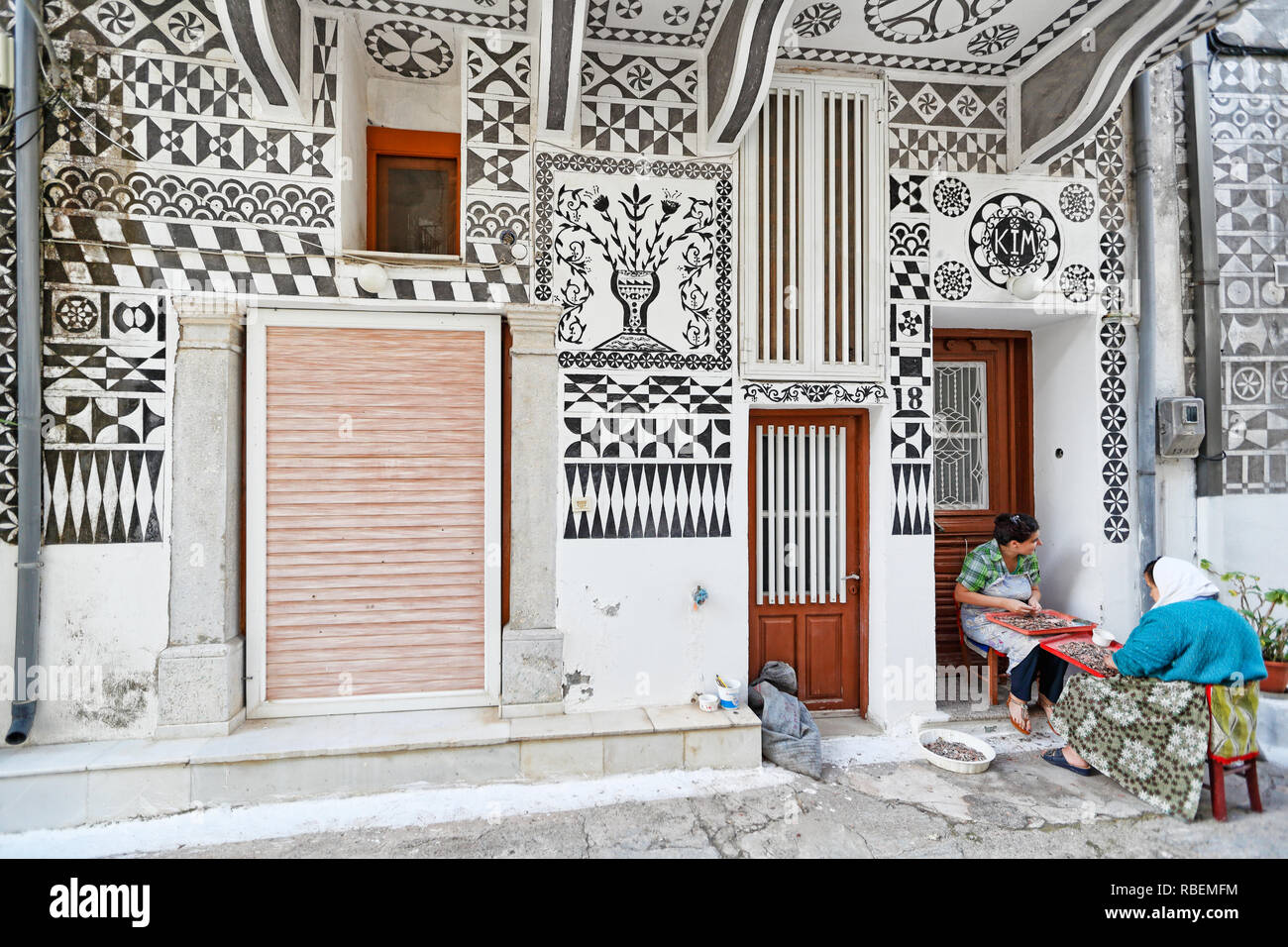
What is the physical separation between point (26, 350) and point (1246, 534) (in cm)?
850

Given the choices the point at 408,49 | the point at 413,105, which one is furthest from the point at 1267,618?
the point at 408,49

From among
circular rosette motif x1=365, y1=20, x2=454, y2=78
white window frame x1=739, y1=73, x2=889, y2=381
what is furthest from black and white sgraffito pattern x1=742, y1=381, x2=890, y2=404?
circular rosette motif x1=365, y1=20, x2=454, y2=78

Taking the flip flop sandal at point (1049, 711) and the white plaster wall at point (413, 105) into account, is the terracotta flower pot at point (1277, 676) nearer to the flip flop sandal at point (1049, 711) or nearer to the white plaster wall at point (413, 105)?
the flip flop sandal at point (1049, 711)

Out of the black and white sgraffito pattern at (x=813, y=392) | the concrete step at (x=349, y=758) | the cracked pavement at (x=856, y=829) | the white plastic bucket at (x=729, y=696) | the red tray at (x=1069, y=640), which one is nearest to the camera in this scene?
the cracked pavement at (x=856, y=829)

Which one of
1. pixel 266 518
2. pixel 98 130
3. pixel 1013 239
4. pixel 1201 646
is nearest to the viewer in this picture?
pixel 1201 646

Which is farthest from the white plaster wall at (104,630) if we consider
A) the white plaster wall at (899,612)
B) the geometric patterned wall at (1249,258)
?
the geometric patterned wall at (1249,258)

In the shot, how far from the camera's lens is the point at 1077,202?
15.8 feet

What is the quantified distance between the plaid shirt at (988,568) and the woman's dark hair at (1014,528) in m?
0.09

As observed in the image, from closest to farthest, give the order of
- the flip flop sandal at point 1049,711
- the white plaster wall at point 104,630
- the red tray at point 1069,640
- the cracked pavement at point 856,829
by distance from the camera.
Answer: the cracked pavement at point 856,829
the white plaster wall at point 104,630
the red tray at point 1069,640
the flip flop sandal at point 1049,711

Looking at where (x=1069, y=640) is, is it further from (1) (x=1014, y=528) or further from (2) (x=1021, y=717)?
(1) (x=1014, y=528)

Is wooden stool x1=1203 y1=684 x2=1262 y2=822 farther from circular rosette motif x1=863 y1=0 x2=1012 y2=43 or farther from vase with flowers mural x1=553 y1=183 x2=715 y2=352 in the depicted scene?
circular rosette motif x1=863 y1=0 x2=1012 y2=43

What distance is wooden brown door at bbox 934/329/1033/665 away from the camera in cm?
524

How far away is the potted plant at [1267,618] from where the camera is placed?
432 cm

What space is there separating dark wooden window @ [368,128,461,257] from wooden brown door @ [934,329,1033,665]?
4008 millimetres
